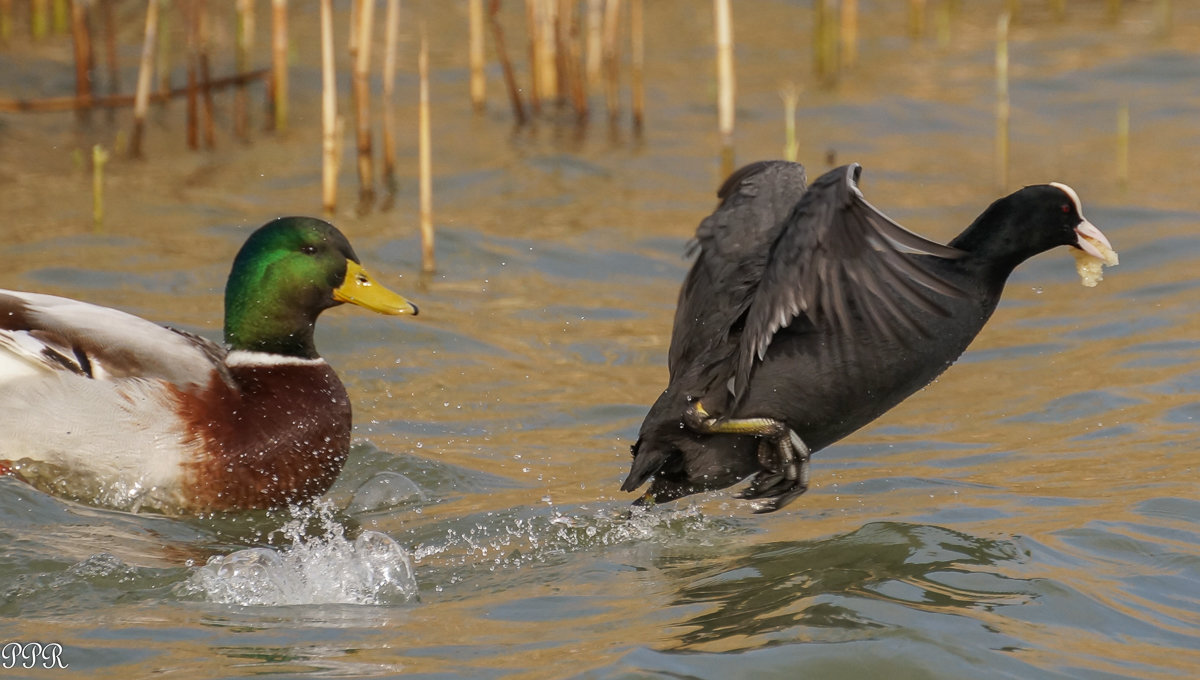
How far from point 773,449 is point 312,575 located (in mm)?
1574

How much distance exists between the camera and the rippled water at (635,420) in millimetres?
4156

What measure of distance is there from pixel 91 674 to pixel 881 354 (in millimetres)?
2474

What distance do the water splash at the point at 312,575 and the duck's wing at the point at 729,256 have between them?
1275mm

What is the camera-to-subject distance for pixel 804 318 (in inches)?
197

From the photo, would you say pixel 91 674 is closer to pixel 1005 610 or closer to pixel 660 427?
pixel 660 427

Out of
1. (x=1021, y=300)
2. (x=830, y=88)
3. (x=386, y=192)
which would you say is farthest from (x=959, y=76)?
(x=386, y=192)

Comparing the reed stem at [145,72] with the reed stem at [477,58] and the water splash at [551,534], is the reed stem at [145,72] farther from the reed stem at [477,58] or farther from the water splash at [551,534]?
the water splash at [551,534]

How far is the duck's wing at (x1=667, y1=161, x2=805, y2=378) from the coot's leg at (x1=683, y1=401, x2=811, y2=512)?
23 centimetres

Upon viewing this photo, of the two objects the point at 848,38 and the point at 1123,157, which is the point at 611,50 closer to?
the point at 848,38

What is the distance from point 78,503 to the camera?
5.27 meters

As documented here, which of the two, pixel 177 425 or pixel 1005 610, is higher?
pixel 177 425

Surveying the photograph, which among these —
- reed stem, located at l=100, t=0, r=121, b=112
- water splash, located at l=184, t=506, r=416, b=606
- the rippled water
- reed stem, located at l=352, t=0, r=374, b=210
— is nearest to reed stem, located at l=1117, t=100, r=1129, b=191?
the rippled water

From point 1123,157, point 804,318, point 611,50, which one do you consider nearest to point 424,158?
point 611,50

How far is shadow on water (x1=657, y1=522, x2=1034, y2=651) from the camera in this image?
4156 mm
